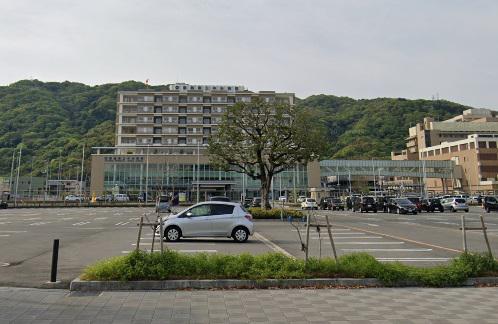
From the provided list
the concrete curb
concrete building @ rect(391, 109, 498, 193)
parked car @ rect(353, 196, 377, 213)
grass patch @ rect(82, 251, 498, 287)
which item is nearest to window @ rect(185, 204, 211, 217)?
grass patch @ rect(82, 251, 498, 287)

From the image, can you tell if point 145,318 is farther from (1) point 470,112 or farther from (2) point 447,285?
(1) point 470,112

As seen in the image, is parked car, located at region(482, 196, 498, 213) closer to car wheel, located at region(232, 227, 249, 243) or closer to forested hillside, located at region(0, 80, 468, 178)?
car wheel, located at region(232, 227, 249, 243)

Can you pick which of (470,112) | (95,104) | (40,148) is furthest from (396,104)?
(40,148)

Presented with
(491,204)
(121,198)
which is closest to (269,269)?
(491,204)

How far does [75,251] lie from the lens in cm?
1256

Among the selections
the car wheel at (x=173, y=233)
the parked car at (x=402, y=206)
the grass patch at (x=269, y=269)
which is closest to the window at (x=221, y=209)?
the car wheel at (x=173, y=233)

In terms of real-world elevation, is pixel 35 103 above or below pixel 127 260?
above

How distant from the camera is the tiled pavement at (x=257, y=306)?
575 cm

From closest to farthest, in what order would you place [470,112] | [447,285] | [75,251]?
[447,285]
[75,251]
[470,112]

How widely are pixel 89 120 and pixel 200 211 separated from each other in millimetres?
106607

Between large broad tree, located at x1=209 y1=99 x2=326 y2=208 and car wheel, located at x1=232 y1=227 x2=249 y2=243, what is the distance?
16.3 meters

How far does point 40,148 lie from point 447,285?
106 meters

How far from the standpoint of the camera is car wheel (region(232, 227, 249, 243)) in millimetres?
15367

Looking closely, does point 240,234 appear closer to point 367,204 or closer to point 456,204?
point 367,204
